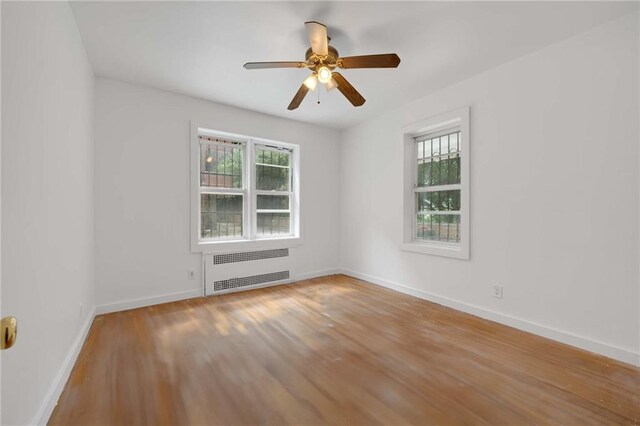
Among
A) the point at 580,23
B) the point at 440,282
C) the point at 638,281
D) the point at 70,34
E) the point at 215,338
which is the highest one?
the point at 580,23

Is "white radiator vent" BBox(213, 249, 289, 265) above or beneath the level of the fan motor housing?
beneath

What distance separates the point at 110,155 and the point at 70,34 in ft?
4.38

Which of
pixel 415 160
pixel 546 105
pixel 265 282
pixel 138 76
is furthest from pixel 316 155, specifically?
pixel 546 105

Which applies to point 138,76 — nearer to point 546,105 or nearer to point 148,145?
point 148,145

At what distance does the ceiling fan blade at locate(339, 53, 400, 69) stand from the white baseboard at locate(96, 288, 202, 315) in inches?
126

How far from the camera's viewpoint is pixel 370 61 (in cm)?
216

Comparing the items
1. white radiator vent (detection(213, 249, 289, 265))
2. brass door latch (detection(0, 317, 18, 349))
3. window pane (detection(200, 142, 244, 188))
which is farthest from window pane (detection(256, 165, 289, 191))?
brass door latch (detection(0, 317, 18, 349))

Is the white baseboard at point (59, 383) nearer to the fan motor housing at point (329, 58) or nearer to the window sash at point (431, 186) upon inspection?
the fan motor housing at point (329, 58)

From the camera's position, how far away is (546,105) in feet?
8.39

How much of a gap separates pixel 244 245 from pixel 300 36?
2723 mm

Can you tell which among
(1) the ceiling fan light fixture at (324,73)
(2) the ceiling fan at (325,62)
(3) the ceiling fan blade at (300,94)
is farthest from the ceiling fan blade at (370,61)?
(3) the ceiling fan blade at (300,94)

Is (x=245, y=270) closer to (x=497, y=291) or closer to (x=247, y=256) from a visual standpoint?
(x=247, y=256)

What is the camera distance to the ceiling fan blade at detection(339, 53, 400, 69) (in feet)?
6.83

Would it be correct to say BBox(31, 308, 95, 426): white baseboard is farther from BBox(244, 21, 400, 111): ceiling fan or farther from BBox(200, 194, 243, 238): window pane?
BBox(244, 21, 400, 111): ceiling fan
